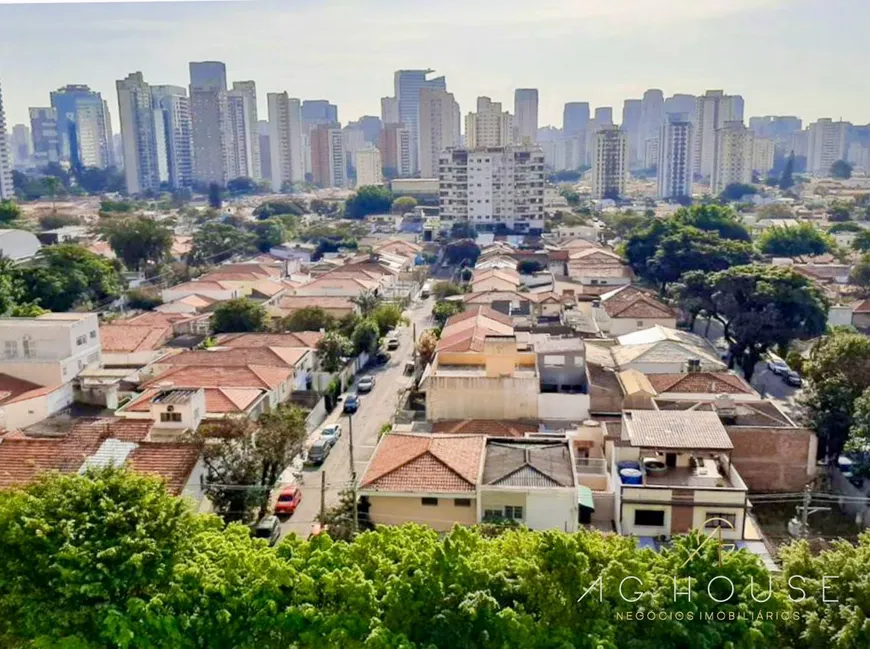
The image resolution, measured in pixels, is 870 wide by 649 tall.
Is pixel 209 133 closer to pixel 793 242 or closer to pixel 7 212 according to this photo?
pixel 7 212

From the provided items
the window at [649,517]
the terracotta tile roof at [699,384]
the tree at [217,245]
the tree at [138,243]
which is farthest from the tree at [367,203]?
the window at [649,517]

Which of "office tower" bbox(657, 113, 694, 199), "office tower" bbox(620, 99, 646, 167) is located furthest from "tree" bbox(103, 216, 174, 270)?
"office tower" bbox(620, 99, 646, 167)

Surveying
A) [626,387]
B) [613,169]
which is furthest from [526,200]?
[626,387]

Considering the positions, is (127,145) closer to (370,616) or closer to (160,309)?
(160,309)

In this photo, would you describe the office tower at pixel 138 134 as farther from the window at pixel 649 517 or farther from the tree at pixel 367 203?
the window at pixel 649 517

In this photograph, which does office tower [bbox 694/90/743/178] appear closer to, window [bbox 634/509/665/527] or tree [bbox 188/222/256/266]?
tree [bbox 188/222/256/266]
